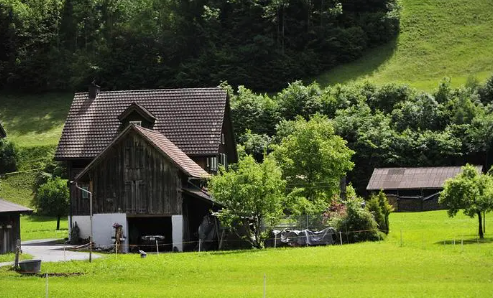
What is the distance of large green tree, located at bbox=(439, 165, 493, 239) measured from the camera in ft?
189

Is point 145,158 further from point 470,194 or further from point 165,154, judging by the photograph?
point 470,194

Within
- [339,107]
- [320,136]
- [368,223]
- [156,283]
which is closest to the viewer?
[156,283]

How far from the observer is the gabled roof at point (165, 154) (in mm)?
59844

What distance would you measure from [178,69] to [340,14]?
1008 inches

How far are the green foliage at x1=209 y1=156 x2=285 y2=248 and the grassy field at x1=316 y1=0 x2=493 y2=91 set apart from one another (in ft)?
220

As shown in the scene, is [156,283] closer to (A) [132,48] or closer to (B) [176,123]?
(B) [176,123]

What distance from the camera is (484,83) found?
4626 inches

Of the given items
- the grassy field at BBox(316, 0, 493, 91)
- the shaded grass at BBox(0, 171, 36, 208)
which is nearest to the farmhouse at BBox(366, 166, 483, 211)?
the grassy field at BBox(316, 0, 493, 91)

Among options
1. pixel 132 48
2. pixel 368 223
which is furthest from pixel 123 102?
pixel 132 48

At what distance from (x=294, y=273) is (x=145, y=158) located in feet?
68.8

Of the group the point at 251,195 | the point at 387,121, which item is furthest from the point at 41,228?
the point at 387,121

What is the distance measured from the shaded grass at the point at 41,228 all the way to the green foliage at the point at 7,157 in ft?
40.3

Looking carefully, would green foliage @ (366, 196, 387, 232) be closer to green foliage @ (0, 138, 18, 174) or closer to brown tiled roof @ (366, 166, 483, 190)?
brown tiled roof @ (366, 166, 483, 190)

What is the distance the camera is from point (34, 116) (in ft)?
400
